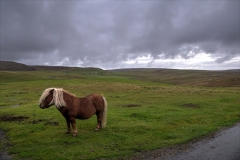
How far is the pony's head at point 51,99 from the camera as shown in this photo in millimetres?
10516

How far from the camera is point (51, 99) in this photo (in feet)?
34.9

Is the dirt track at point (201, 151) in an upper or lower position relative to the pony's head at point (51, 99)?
lower

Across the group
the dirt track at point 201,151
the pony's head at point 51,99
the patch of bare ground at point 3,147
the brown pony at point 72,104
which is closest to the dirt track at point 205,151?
the dirt track at point 201,151

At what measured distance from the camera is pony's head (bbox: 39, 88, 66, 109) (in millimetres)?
10516

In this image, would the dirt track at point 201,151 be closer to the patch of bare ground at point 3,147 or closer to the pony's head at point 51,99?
the patch of bare ground at point 3,147

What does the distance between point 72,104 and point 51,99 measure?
1.07 metres

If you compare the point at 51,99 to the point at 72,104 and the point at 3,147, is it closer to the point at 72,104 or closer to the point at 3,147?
the point at 72,104

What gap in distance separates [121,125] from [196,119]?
20.5 ft

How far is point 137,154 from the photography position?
9.34 m

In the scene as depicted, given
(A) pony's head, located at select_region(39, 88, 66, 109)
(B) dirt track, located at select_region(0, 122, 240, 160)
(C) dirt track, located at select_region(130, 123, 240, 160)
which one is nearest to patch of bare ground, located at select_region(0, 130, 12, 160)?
(B) dirt track, located at select_region(0, 122, 240, 160)

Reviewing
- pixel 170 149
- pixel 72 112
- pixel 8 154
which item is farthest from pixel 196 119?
pixel 8 154

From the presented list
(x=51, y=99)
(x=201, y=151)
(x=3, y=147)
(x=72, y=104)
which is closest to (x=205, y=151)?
(x=201, y=151)

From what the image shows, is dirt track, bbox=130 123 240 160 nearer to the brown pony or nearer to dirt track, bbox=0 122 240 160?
dirt track, bbox=0 122 240 160

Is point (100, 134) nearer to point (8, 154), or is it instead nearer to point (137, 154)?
point (137, 154)
